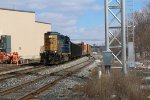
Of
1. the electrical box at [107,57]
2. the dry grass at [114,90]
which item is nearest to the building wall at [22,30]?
the electrical box at [107,57]

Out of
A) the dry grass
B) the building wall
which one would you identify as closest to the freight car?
the building wall

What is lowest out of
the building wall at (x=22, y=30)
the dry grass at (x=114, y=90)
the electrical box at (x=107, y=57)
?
the dry grass at (x=114, y=90)

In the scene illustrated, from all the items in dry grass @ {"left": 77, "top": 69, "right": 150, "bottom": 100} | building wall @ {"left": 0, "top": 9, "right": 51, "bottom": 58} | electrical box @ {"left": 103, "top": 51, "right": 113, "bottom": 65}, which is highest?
building wall @ {"left": 0, "top": 9, "right": 51, "bottom": 58}

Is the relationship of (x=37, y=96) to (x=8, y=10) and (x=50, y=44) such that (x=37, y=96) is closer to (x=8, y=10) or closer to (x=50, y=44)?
(x=50, y=44)

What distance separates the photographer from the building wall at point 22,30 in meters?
77.5

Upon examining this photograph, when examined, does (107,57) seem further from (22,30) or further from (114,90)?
(22,30)

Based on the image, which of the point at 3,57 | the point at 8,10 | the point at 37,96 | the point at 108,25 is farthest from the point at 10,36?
the point at 37,96

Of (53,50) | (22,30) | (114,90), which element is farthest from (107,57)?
(22,30)

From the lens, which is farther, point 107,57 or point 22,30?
point 22,30

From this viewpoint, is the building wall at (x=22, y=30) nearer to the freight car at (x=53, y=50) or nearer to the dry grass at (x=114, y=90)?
the freight car at (x=53, y=50)

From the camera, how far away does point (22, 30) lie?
270ft

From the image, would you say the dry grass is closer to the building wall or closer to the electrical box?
the electrical box

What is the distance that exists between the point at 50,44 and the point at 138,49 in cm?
1097

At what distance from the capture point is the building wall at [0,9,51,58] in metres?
A: 77.5
